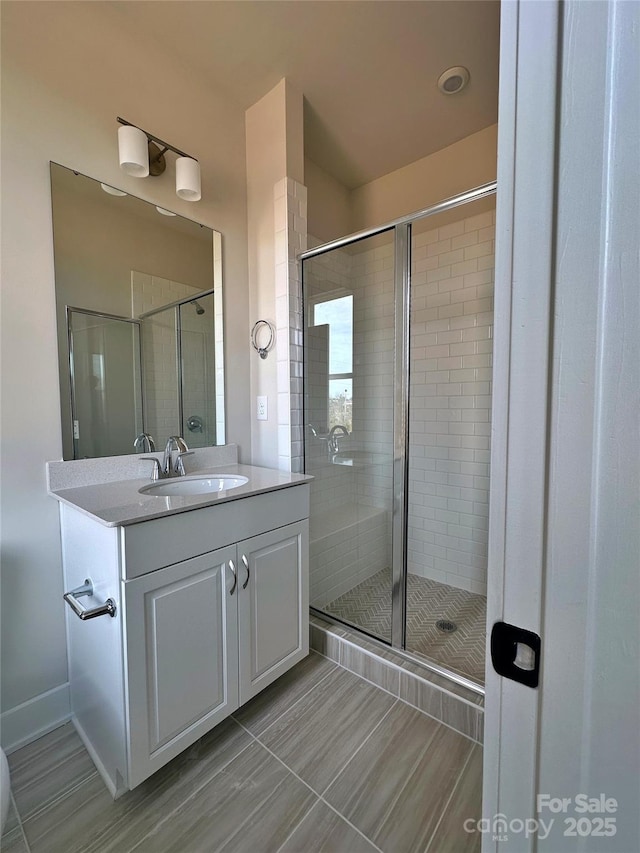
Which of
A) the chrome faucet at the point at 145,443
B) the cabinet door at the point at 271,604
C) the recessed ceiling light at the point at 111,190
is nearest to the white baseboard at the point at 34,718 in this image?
the cabinet door at the point at 271,604

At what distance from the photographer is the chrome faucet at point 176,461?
1667 millimetres

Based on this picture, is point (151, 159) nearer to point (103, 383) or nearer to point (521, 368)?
point (103, 383)

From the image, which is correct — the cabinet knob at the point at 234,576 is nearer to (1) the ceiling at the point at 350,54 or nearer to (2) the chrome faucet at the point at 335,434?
(2) the chrome faucet at the point at 335,434

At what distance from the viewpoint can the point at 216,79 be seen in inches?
70.9

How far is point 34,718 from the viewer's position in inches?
53.5

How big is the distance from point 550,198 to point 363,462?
207 cm

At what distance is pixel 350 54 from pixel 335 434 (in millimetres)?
1887

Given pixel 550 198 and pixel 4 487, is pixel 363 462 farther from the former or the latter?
pixel 550 198

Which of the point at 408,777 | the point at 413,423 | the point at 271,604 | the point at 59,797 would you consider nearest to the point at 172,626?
the point at 271,604

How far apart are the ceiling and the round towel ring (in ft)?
3.77

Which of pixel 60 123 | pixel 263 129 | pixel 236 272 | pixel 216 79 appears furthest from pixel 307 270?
pixel 60 123

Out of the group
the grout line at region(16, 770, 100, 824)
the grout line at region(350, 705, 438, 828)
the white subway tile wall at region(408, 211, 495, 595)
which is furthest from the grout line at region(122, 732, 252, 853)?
the white subway tile wall at region(408, 211, 495, 595)

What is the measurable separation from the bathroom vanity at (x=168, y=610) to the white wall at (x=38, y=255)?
0.30ft

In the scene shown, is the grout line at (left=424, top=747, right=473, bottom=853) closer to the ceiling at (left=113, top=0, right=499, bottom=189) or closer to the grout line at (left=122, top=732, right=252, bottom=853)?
the grout line at (left=122, top=732, right=252, bottom=853)
